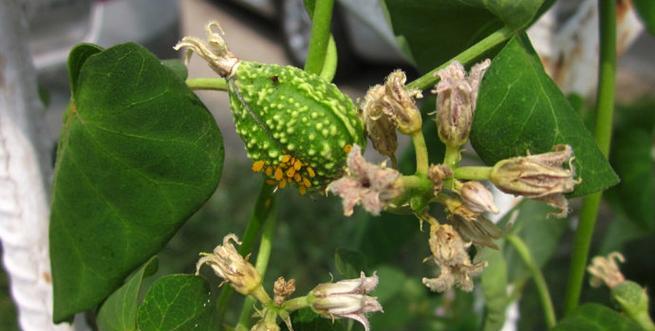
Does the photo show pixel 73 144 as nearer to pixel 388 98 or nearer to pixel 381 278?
pixel 388 98

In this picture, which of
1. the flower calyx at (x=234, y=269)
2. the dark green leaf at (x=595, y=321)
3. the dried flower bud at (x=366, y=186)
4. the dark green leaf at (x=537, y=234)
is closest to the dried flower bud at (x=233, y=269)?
the flower calyx at (x=234, y=269)

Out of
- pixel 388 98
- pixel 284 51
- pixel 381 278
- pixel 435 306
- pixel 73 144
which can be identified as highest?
pixel 388 98

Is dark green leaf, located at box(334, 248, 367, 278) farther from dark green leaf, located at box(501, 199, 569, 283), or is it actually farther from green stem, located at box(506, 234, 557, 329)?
dark green leaf, located at box(501, 199, 569, 283)

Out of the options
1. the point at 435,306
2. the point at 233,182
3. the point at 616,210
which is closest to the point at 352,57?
the point at 233,182

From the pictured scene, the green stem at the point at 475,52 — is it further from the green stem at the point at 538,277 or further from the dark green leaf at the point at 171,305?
the green stem at the point at 538,277

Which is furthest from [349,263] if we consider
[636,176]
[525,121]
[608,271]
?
[636,176]

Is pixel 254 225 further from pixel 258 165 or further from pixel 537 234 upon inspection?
pixel 537 234

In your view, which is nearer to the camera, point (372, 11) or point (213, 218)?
point (372, 11)
